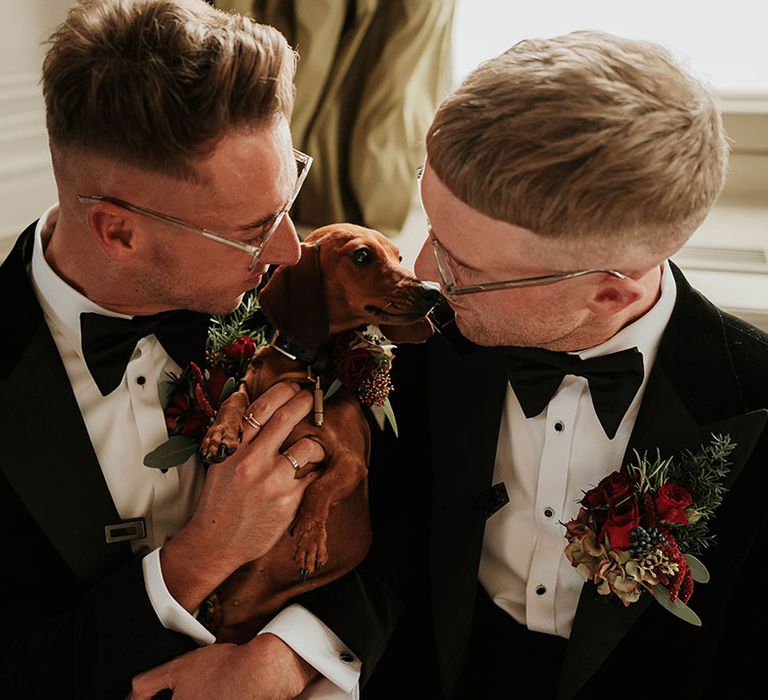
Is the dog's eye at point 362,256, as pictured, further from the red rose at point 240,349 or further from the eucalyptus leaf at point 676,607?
the eucalyptus leaf at point 676,607

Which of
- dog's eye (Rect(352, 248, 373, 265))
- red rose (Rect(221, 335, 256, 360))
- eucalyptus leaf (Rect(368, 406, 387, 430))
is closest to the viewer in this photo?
dog's eye (Rect(352, 248, 373, 265))

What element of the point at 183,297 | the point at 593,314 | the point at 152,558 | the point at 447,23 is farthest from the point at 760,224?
the point at 152,558

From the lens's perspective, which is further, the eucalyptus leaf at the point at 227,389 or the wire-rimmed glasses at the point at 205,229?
the eucalyptus leaf at the point at 227,389

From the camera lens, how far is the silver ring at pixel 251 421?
149 centimetres

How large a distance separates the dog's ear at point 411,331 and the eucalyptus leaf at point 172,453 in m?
0.36

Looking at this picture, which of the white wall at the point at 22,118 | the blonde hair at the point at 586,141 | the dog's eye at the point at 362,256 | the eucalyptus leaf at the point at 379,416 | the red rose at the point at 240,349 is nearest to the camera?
the blonde hair at the point at 586,141

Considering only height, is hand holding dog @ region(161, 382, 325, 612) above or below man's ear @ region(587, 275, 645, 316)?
below

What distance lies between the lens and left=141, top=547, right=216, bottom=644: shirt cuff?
4.92ft

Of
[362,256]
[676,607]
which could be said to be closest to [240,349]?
[362,256]

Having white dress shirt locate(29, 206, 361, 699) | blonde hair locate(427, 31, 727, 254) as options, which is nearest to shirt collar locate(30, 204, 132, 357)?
white dress shirt locate(29, 206, 361, 699)

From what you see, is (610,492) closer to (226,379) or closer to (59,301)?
(226,379)

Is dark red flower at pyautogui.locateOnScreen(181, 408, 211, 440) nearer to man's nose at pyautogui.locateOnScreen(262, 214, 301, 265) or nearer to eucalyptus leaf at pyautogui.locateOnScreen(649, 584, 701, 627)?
man's nose at pyautogui.locateOnScreen(262, 214, 301, 265)

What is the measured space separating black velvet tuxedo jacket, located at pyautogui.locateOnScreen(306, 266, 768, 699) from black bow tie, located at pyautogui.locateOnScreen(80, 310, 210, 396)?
1.25 feet

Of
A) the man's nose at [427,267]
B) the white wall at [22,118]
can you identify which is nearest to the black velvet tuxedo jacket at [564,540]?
the man's nose at [427,267]
